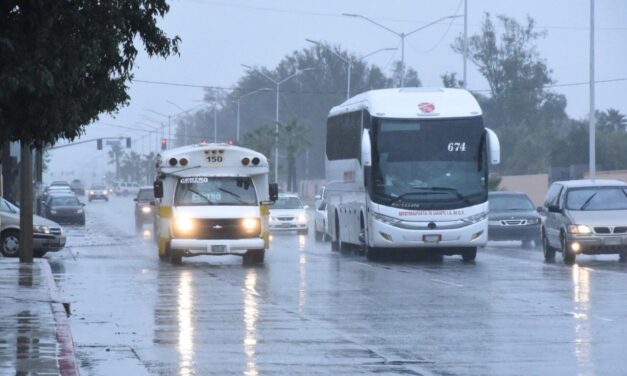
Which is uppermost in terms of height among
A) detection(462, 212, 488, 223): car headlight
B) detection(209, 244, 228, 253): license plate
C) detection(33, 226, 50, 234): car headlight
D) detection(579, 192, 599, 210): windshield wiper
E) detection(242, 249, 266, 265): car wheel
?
detection(579, 192, 599, 210): windshield wiper

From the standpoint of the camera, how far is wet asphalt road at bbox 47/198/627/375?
14.3m

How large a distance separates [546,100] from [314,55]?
89.2ft

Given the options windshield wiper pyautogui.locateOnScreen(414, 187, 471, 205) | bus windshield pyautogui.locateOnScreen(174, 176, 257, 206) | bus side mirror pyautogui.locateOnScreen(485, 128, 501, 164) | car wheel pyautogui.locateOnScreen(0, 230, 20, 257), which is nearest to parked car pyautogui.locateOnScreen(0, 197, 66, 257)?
car wheel pyautogui.locateOnScreen(0, 230, 20, 257)

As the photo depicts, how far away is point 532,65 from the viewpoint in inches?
4675

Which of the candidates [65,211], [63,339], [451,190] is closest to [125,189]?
[65,211]

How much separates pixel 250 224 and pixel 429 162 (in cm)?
428

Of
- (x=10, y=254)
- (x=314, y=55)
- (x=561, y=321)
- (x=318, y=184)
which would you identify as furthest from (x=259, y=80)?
(x=561, y=321)

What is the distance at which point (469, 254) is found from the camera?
33.0 meters

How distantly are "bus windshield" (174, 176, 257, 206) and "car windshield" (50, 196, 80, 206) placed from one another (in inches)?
1294

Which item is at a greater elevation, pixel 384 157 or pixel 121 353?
pixel 384 157

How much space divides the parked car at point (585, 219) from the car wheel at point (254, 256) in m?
6.68

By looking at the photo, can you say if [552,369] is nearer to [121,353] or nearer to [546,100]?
[121,353]

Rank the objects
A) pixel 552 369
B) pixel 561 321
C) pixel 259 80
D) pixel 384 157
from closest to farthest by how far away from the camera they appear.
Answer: pixel 552 369 < pixel 561 321 < pixel 384 157 < pixel 259 80

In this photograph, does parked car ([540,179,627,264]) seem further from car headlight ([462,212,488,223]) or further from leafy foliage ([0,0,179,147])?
leafy foliage ([0,0,179,147])
